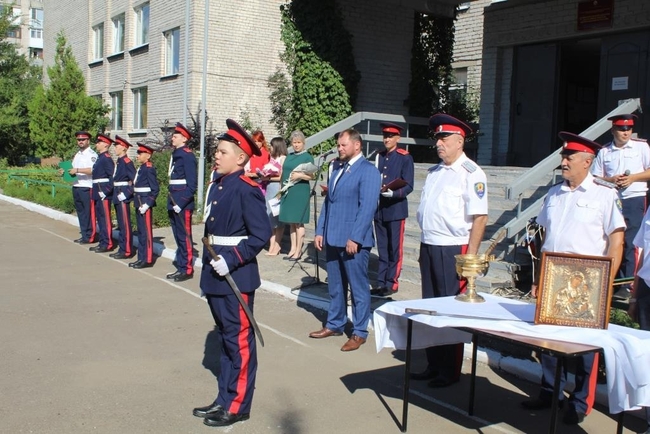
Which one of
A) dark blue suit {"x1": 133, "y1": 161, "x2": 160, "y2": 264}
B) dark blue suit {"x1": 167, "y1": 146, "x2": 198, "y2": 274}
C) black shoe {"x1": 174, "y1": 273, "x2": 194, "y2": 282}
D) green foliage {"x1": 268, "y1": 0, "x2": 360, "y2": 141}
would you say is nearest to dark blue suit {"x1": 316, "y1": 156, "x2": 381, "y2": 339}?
dark blue suit {"x1": 167, "y1": 146, "x2": 198, "y2": 274}

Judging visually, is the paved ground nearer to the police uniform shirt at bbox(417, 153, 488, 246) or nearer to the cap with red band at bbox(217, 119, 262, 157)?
the police uniform shirt at bbox(417, 153, 488, 246)

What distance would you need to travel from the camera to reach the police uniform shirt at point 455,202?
5.37 meters

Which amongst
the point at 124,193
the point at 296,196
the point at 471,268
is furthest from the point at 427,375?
the point at 124,193

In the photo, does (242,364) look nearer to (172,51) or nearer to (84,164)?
(84,164)

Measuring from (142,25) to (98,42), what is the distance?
4357 mm


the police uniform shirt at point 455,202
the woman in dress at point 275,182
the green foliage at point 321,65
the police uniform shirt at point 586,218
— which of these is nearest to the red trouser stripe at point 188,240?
the woman in dress at point 275,182

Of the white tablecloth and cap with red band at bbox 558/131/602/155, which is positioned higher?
cap with red band at bbox 558/131/602/155

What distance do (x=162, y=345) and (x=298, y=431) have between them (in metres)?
2.36

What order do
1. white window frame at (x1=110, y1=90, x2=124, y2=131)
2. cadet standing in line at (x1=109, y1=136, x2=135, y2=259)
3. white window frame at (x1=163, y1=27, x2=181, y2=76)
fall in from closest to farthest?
cadet standing in line at (x1=109, y1=136, x2=135, y2=259)
white window frame at (x1=163, y1=27, x2=181, y2=76)
white window frame at (x1=110, y1=90, x2=124, y2=131)

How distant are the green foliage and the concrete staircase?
425cm

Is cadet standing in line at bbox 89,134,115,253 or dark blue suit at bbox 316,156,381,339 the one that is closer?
dark blue suit at bbox 316,156,381,339

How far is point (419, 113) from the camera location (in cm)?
1870

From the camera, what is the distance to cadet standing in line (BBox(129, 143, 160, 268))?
1041 cm

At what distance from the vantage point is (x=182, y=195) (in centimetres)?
965
